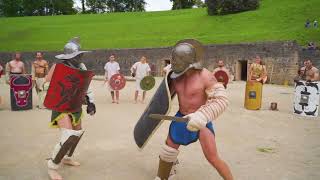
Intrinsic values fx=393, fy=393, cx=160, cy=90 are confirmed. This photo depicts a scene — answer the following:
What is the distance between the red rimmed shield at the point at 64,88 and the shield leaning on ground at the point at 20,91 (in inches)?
246

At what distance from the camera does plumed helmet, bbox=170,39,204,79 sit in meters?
4.20

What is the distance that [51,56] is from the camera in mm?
30172

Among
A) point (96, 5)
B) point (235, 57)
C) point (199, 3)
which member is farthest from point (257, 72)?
point (96, 5)

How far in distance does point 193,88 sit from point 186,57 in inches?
13.8

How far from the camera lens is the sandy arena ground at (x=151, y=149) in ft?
17.0

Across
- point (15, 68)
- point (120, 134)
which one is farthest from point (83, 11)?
point (120, 134)

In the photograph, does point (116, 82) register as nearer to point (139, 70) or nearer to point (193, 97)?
point (139, 70)

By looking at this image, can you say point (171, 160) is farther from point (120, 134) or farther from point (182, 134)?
point (120, 134)

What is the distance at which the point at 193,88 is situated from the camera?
429cm

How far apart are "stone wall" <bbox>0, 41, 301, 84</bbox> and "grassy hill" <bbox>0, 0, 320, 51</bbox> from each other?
105 cm

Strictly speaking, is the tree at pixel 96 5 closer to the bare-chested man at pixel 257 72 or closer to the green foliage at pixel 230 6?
the green foliage at pixel 230 6

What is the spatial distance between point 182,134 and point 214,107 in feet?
1.88

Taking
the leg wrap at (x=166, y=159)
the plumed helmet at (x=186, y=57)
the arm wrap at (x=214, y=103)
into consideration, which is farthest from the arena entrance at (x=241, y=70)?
the arm wrap at (x=214, y=103)

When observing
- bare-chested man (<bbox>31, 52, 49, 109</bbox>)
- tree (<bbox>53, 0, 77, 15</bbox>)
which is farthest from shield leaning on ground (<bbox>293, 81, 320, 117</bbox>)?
tree (<bbox>53, 0, 77, 15</bbox>)
